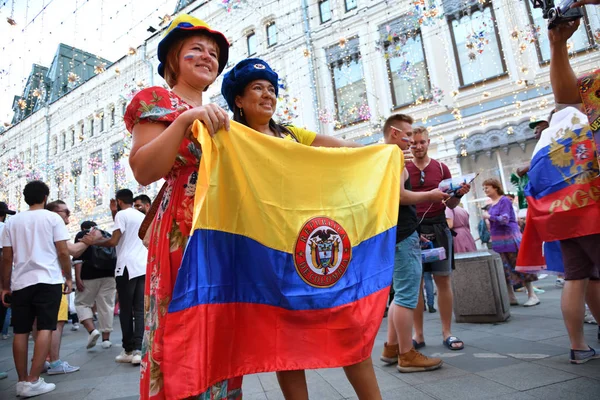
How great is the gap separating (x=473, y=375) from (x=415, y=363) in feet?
1.28

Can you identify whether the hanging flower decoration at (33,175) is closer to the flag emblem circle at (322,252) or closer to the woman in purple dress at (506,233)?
the woman in purple dress at (506,233)

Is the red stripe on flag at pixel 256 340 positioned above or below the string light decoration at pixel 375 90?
below

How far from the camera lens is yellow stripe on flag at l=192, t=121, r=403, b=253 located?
1.36 metres

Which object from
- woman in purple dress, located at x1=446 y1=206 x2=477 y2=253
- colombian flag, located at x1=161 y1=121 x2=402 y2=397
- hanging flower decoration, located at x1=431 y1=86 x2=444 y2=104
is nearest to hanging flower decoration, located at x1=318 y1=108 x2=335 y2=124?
hanging flower decoration, located at x1=431 y1=86 x2=444 y2=104

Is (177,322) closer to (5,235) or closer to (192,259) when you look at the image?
(192,259)

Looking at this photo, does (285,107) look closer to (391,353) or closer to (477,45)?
(477,45)

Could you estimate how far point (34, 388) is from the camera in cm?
340

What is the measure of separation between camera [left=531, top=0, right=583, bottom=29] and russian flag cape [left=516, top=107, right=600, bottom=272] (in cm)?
74

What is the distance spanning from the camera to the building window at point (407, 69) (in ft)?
41.9

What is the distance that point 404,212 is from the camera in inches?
118

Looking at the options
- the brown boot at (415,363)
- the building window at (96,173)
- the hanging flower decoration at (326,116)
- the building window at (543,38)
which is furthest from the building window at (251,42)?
the brown boot at (415,363)

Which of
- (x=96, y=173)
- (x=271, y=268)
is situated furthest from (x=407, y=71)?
(x=96, y=173)

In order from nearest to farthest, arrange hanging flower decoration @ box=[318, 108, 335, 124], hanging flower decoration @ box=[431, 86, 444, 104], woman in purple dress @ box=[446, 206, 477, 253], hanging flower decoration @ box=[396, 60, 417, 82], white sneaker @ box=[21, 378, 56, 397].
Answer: white sneaker @ box=[21, 378, 56, 397]
woman in purple dress @ box=[446, 206, 477, 253]
hanging flower decoration @ box=[431, 86, 444, 104]
hanging flower decoration @ box=[396, 60, 417, 82]
hanging flower decoration @ box=[318, 108, 335, 124]

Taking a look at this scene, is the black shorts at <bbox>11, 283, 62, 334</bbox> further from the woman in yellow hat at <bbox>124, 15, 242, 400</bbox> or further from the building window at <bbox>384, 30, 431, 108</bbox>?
the building window at <bbox>384, 30, 431, 108</bbox>
